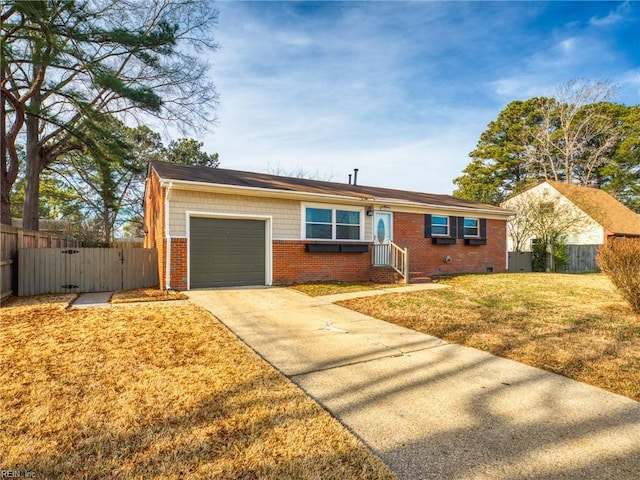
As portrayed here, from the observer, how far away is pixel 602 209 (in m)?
21.8

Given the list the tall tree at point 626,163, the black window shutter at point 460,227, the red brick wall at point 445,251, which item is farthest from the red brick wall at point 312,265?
the tall tree at point 626,163

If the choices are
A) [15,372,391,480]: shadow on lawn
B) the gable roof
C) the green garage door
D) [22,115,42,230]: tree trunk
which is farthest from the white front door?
the gable roof

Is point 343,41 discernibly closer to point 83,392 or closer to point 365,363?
point 365,363

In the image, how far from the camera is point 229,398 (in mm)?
2908

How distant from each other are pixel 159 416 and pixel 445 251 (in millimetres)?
13129

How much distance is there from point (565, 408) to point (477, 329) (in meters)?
2.56

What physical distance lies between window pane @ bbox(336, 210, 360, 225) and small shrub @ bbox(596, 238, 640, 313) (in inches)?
264

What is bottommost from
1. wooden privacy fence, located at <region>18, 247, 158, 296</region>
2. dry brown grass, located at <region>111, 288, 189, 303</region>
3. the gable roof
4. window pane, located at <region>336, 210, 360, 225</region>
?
dry brown grass, located at <region>111, 288, 189, 303</region>

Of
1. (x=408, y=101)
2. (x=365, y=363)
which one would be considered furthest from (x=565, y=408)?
(x=408, y=101)

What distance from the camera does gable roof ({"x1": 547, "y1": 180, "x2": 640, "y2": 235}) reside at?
20.9 meters

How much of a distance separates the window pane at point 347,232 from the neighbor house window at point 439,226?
12.3ft

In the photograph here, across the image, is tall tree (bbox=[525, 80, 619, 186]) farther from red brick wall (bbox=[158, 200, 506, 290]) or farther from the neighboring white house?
red brick wall (bbox=[158, 200, 506, 290])

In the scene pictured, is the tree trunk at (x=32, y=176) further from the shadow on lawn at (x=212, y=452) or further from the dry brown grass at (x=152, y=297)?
the shadow on lawn at (x=212, y=452)

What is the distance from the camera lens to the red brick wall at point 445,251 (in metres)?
13.0
